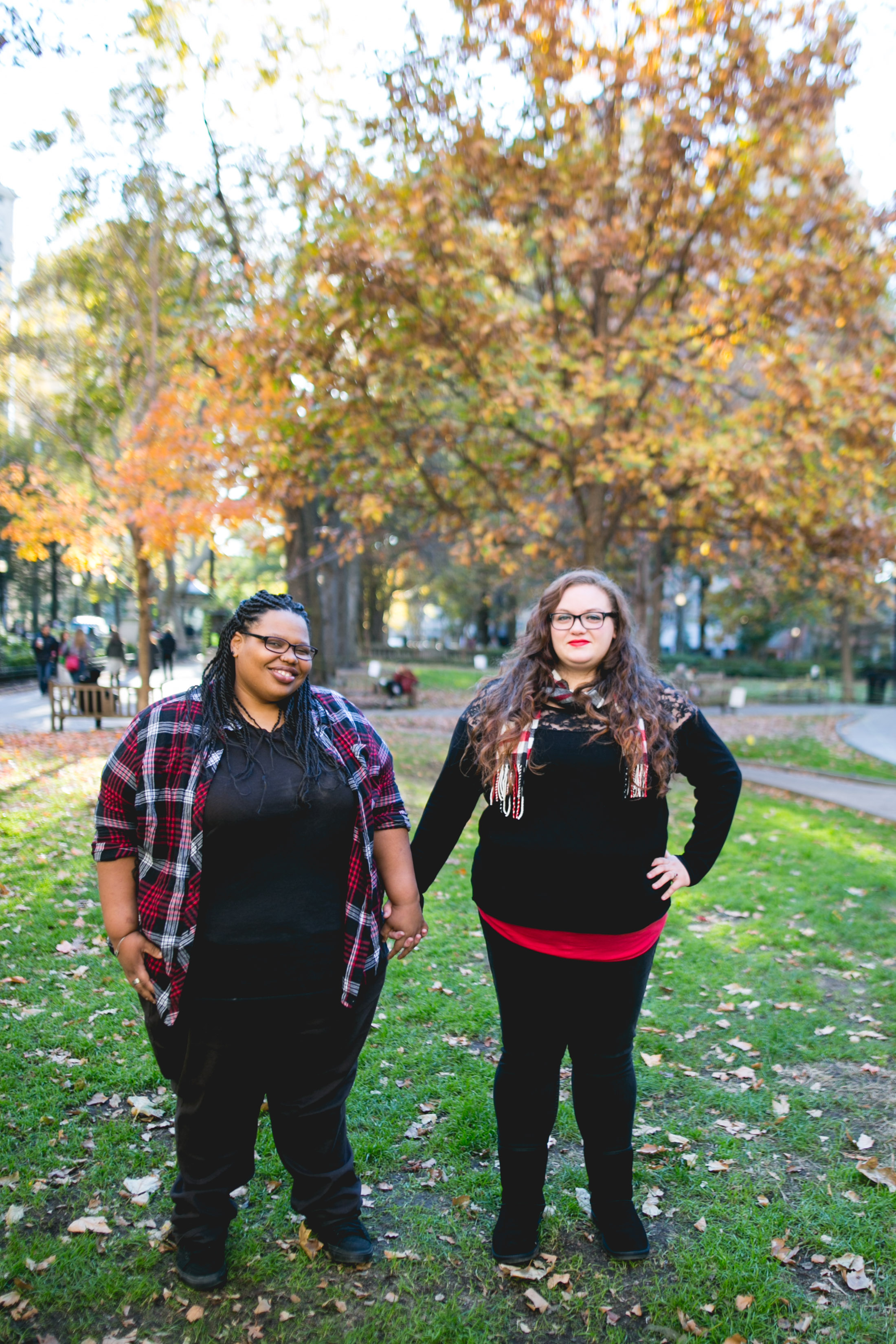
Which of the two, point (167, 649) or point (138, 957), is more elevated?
point (167, 649)

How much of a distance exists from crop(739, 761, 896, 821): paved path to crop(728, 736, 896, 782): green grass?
2.12ft

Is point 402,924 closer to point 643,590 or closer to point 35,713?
point 35,713

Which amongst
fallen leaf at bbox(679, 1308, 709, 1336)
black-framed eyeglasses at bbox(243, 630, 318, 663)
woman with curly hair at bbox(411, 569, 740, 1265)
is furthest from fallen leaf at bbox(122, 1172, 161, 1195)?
black-framed eyeglasses at bbox(243, 630, 318, 663)

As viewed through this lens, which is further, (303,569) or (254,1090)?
(303,569)

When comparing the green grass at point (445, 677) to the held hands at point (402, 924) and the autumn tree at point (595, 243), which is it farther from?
the held hands at point (402, 924)

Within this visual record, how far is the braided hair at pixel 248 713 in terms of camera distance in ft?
8.95

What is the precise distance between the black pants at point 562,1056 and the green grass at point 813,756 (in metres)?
12.4

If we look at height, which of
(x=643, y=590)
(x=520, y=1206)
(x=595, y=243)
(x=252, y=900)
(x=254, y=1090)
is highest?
(x=595, y=243)

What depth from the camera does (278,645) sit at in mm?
2785

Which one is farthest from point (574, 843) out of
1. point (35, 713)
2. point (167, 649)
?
point (167, 649)

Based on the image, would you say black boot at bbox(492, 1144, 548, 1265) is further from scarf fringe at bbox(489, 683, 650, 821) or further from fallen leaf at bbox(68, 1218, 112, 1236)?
fallen leaf at bbox(68, 1218, 112, 1236)

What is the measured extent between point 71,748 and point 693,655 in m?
40.3

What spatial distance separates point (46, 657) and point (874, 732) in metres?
19.7

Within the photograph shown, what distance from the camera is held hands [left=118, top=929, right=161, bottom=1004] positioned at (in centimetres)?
269
